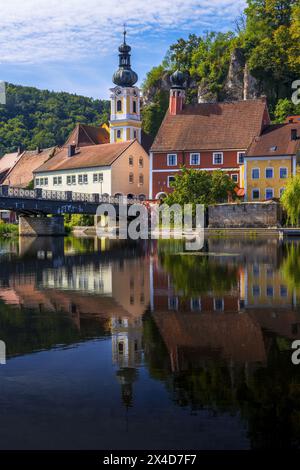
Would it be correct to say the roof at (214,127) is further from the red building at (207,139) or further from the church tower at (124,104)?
the church tower at (124,104)

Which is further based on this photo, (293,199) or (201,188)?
(201,188)

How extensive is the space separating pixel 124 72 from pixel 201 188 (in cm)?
4553

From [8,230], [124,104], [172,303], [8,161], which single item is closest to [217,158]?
[8,230]

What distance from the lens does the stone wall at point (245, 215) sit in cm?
6794

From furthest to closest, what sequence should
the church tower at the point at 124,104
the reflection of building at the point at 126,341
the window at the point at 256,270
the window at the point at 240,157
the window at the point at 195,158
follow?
the church tower at the point at 124,104
the window at the point at 195,158
the window at the point at 240,157
the window at the point at 256,270
the reflection of building at the point at 126,341

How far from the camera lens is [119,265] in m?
33.7

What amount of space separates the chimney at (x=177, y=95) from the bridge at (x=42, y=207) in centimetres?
2603

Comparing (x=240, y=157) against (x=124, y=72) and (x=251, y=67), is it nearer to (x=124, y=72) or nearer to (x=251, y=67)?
(x=251, y=67)

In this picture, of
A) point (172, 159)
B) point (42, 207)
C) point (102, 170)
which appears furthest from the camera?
point (102, 170)

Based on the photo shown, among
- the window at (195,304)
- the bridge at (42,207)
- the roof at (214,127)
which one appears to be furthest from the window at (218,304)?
the roof at (214,127)

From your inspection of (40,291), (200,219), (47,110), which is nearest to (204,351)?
(40,291)

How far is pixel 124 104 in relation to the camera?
358ft

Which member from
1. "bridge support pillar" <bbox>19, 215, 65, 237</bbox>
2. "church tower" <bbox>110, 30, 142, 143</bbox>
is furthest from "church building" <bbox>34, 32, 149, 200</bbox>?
"bridge support pillar" <bbox>19, 215, 65, 237</bbox>

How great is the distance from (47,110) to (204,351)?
153 m
